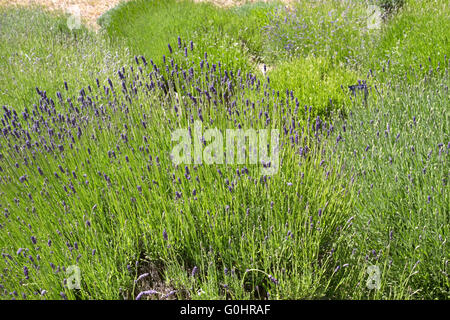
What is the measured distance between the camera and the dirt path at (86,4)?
884 cm

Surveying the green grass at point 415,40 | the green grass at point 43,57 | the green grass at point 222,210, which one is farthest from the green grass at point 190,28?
the green grass at point 222,210

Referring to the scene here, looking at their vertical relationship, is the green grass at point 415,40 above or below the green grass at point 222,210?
above

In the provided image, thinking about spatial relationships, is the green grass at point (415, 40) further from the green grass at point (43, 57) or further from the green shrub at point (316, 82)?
the green grass at point (43, 57)

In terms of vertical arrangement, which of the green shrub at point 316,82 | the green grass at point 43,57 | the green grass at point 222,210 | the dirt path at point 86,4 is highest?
the dirt path at point 86,4

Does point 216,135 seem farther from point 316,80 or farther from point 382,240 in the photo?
point 316,80

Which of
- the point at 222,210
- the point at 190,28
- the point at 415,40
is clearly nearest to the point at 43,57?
the point at 190,28

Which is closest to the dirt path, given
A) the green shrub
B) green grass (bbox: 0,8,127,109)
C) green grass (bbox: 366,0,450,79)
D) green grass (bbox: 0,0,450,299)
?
green grass (bbox: 0,8,127,109)

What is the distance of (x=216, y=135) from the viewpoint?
2957 millimetres

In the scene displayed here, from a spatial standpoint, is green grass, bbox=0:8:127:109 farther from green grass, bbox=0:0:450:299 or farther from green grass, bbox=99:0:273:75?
green grass, bbox=0:0:450:299

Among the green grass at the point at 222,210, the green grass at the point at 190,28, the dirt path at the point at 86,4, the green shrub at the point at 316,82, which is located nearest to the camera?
the green grass at the point at 222,210

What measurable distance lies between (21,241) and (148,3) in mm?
6724

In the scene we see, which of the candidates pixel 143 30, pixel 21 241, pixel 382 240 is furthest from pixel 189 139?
pixel 143 30

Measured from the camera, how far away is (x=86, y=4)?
9508mm

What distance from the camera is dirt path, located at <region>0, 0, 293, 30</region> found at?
8.84m
